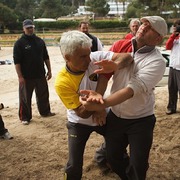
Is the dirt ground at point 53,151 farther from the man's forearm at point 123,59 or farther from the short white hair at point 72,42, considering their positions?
the short white hair at point 72,42

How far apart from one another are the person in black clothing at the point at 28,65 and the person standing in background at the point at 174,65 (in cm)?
249

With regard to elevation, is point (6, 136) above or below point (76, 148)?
below

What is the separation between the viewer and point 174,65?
227 inches

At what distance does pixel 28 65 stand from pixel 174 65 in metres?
2.76

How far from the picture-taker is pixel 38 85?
5.96m

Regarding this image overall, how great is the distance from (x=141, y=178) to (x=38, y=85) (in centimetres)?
360

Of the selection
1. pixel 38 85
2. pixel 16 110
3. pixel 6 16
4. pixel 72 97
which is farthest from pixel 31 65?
pixel 6 16

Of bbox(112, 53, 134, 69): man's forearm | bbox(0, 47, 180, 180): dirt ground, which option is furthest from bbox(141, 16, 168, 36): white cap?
bbox(0, 47, 180, 180): dirt ground

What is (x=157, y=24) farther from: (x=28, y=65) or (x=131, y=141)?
(x=28, y=65)

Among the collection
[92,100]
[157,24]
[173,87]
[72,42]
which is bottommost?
[173,87]

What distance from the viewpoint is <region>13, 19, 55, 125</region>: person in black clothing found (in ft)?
18.2

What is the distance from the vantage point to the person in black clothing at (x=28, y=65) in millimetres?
5559

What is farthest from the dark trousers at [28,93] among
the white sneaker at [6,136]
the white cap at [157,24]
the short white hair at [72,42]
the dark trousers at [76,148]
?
the white cap at [157,24]

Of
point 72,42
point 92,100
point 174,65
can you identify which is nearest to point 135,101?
point 92,100
